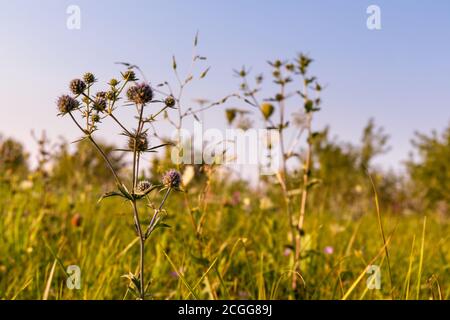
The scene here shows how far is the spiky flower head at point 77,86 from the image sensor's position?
102cm

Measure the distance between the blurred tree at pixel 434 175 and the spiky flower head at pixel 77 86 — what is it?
1234 cm

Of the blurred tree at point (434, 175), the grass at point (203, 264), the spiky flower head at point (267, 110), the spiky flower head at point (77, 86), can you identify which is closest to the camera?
the spiky flower head at point (77, 86)

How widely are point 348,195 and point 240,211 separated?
5423mm

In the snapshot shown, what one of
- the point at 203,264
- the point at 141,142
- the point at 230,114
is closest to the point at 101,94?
the point at 141,142

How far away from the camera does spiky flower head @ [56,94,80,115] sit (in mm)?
1028

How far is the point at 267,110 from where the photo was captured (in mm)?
2260

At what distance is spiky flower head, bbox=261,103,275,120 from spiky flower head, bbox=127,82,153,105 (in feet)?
4.08

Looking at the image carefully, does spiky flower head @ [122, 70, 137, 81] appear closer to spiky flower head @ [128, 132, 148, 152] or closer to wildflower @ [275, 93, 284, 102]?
spiky flower head @ [128, 132, 148, 152]

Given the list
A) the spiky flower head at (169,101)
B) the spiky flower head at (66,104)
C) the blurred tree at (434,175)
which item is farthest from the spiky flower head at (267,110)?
the blurred tree at (434,175)

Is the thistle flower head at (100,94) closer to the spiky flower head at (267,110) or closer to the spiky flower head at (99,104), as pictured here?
the spiky flower head at (99,104)

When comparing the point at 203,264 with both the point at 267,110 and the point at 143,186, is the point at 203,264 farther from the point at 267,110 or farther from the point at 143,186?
the point at 143,186

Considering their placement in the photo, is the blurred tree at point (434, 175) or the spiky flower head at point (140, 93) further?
the blurred tree at point (434, 175)
